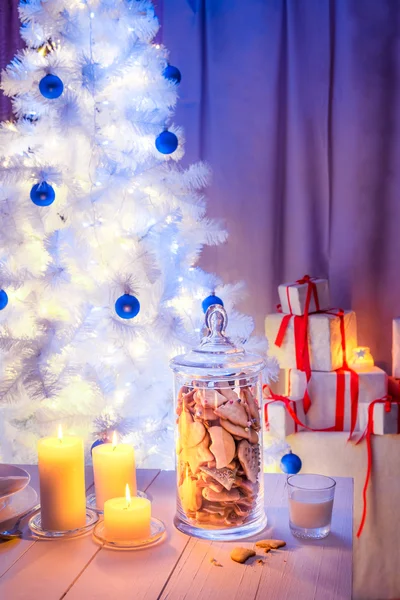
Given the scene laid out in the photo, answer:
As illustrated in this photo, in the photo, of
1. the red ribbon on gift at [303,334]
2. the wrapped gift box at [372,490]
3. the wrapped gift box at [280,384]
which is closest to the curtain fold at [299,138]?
the wrapped gift box at [280,384]

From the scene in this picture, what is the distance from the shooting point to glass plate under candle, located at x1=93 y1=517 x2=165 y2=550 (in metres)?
1.05

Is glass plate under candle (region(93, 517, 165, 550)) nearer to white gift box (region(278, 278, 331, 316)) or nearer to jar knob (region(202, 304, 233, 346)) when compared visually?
jar knob (region(202, 304, 233, 346))

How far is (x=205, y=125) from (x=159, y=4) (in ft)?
1.47

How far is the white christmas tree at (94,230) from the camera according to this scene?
1.78 m

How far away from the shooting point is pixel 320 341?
2092 millimetres

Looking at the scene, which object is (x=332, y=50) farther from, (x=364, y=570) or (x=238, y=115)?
(x=364, y=570)

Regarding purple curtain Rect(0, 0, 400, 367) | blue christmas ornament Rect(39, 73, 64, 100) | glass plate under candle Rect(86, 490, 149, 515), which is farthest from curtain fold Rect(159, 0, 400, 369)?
glass plate under candle Rect(86, 490, 149, 515)

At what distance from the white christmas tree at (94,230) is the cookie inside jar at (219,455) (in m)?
0.67

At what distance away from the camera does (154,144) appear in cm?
190

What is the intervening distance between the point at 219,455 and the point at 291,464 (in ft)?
3.07

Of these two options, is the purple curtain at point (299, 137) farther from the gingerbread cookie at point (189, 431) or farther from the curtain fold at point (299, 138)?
the gingerbread cookie at point (189, 431)

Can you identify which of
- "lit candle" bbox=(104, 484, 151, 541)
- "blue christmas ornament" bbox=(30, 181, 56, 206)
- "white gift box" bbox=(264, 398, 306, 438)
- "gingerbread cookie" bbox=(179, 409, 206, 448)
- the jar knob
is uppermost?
"blue christmas ornament" bbox=(30, 181, 56, 206)

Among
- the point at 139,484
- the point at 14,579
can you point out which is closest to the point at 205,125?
the point at 139,484

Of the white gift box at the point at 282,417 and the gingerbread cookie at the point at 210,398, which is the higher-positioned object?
the gingerbread cookie at the point at 210,398
